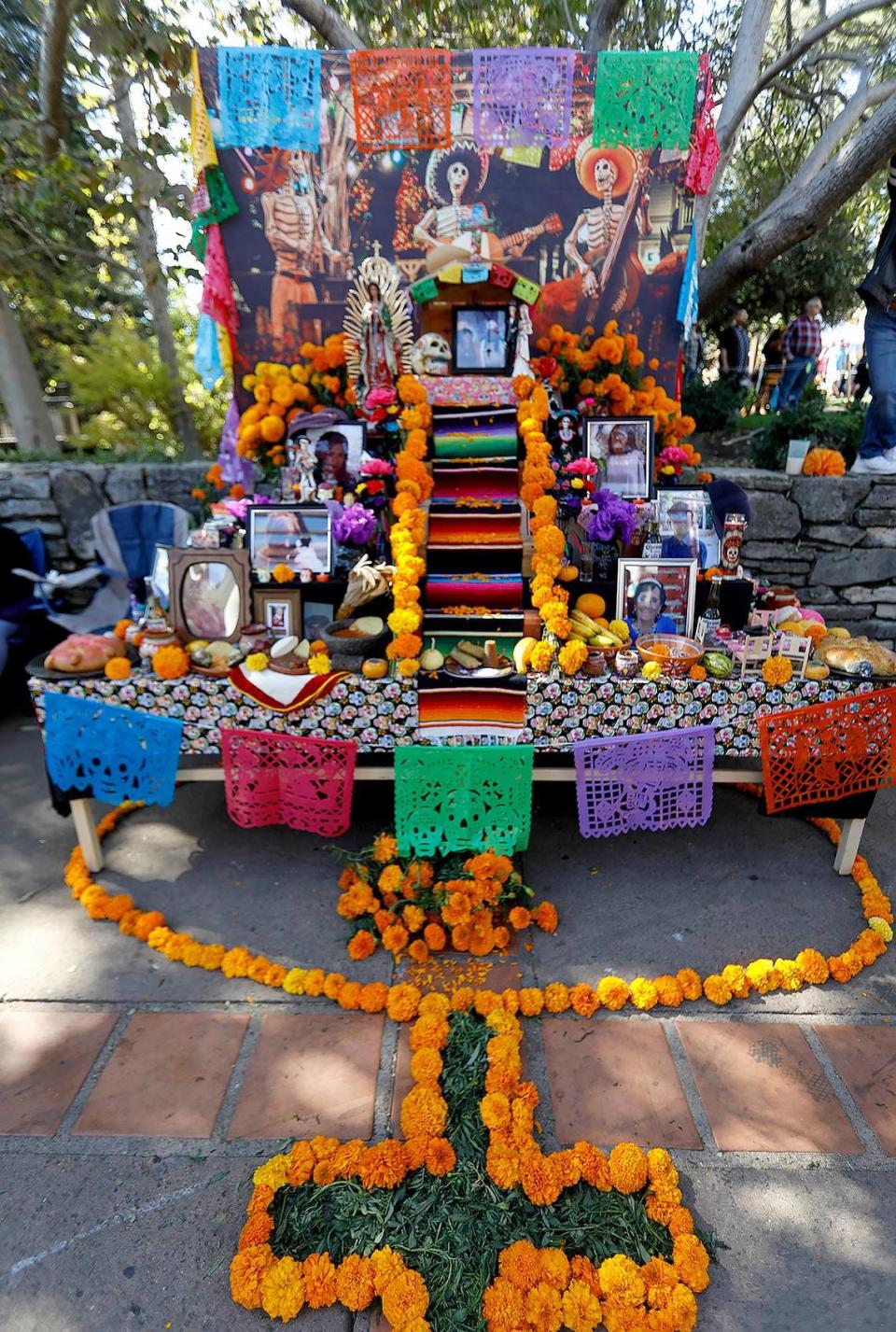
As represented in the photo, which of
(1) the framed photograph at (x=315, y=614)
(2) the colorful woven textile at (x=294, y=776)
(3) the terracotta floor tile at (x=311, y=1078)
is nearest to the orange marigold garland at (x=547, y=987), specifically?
(3) the terracotta floor tile at (x=311, y=1078)

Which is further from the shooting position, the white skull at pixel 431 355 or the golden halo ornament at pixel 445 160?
the white skull at pixel 431 355

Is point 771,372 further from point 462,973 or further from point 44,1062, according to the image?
point 44,1062

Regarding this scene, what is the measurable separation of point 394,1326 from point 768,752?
2388 millimetres

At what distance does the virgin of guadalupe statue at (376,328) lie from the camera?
14.1 ft

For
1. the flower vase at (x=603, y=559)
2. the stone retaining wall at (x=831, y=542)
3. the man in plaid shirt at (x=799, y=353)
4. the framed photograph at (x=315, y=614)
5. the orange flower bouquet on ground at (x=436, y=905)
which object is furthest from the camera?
the man in plaid shirt at (x=799, y=353)

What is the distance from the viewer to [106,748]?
3.22m

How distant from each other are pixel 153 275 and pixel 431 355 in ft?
11.4

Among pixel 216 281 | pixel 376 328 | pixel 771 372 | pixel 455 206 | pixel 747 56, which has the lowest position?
pixel 376 328

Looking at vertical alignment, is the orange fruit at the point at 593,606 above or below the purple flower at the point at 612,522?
below

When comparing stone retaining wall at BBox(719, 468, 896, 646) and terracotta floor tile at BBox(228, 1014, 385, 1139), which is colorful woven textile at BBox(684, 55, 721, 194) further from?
terracotta floor tile at BBox(228, 1014, 385, 1139)

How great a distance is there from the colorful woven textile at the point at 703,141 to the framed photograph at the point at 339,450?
232cm

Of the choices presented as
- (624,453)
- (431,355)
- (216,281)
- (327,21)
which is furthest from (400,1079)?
(327,21)

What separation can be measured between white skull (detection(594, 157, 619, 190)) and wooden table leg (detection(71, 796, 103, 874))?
4.27 m

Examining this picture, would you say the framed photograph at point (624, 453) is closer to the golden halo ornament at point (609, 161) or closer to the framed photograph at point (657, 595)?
the framed photograph at point (657, 595)
